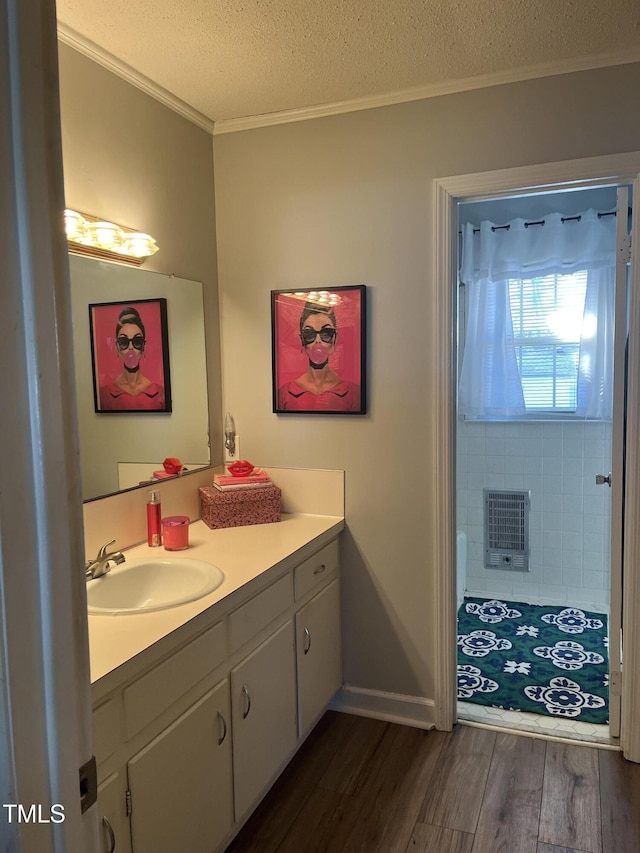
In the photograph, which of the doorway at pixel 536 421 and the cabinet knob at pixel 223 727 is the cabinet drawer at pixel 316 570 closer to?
the cabinet knob at pixel 223 727

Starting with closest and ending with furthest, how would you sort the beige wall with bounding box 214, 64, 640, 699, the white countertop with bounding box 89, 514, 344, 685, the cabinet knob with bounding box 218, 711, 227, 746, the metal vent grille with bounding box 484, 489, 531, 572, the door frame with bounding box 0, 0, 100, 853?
the door frame with bounding box 0, 0, 100, 853
the white countertop with bounding box 89, 514, 344, 685
the cabinet knob with bounding box 218, 711, 227, 746
the beige wall with bounding box 214, 64, 640, 699
the metal vent grille with bounding box 484, 489, 531, 572

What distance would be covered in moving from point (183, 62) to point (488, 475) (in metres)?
2.88

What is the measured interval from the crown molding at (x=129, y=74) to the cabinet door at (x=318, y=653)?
1.95 metres

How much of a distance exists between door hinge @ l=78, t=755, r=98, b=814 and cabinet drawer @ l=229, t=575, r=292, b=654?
114 cm

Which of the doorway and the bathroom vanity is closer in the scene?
the bathroom vanity

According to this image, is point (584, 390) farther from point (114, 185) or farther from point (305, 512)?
point (114, 185)

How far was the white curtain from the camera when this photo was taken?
3.61 meters

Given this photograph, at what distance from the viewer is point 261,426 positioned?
279cm

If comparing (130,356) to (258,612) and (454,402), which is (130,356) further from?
(454,402)

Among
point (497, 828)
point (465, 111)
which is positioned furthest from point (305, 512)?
point (465, 111)

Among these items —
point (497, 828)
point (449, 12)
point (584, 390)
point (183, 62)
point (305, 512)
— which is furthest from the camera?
point (584, 390)

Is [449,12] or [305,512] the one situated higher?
[449,12]

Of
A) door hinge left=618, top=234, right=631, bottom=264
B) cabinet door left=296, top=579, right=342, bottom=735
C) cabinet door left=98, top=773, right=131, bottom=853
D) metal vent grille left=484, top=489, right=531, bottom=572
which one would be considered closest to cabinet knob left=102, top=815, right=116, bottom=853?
cabinet door left=98, top=773, right=131, bottom=853

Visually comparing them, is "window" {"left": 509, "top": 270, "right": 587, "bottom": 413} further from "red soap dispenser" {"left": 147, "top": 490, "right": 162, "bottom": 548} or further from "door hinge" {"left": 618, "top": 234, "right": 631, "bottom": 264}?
"red soap dispenser" {"left": 147, "top": 490, "right": 162, "bottom": 548}
